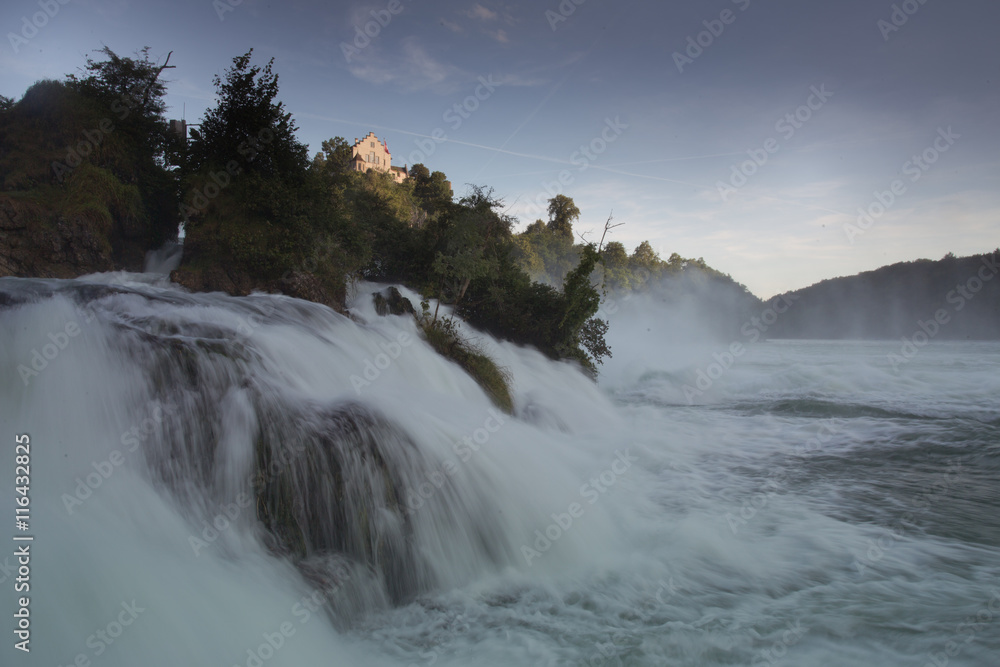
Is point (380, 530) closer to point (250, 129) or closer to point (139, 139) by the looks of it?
point (250, 129)

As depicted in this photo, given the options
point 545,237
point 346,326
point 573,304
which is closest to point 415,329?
point 346,326

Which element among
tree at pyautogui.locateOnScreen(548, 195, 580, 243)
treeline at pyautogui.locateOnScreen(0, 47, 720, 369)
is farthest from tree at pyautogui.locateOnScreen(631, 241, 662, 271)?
treeline at pyautogui.locateOnScreen(0, 47, 720, 369)

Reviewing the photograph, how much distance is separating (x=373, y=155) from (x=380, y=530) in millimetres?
71137

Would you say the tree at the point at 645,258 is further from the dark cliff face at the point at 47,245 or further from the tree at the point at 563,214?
the dark cliff face at the point at 47,245

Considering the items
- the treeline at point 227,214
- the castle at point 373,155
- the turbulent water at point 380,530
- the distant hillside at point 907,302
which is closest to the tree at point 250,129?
the treeline at point 227,214

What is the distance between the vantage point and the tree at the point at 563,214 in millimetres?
63688

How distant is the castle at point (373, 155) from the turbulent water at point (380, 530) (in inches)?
2429

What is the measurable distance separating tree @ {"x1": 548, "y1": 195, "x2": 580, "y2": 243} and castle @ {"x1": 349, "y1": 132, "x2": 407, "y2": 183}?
21.4 metres

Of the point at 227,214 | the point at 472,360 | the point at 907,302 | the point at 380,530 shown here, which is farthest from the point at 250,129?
the point at 907,302

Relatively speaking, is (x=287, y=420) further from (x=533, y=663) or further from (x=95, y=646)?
(x=533, y=663)

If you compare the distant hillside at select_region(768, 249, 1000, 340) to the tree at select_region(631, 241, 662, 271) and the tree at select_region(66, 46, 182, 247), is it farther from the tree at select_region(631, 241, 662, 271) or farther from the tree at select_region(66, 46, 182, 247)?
the tree at select_region(66, 46, 182, 247)

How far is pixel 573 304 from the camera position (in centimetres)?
1720

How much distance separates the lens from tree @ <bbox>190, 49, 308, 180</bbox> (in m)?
14.0

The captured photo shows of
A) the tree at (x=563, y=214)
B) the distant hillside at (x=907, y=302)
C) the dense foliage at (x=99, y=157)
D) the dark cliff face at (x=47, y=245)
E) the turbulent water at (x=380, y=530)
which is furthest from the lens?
the tree at (x=563, y=214)
